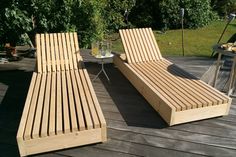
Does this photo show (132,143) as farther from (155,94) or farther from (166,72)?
(166,72)

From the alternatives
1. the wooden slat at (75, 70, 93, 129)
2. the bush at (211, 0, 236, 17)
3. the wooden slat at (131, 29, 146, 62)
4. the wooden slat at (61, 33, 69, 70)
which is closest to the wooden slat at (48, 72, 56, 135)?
the wooden slat at (75, 70, 93, 129)

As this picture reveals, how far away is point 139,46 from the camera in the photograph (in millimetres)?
5668

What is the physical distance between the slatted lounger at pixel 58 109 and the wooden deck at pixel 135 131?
197 millimetres

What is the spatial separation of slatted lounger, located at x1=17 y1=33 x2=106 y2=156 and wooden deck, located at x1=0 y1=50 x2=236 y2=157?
20 centimetres

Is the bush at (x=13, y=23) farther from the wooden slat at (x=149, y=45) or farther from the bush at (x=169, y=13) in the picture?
the bush at (x=169, y=13)

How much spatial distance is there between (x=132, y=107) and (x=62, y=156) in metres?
1.55

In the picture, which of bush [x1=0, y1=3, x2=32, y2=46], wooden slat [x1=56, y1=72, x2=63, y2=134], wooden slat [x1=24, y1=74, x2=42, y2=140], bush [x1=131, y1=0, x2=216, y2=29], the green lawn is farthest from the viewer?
bush [x1=131, y1=0, x2=216, y2=29]

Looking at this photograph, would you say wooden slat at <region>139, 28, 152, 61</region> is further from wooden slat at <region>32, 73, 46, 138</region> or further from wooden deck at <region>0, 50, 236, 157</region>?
wooden slat at <region>32, 73, 46, 138</region>

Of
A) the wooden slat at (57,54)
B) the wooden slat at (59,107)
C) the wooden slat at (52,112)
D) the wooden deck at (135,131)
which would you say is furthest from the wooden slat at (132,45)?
the wooden slat at (52,112)

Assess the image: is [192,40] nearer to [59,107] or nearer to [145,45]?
[145,45]

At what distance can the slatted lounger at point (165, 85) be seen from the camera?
3.68m

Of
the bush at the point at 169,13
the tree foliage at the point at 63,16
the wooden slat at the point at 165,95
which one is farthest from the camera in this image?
the bush at the point at 169,13

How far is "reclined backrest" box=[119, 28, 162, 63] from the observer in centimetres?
549

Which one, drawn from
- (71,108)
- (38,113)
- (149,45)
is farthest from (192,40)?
(38,113)
